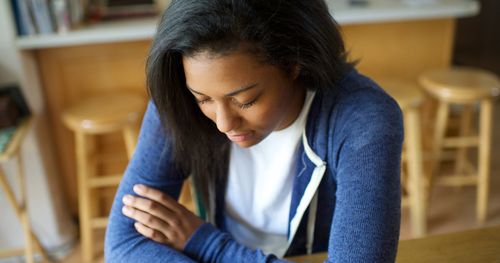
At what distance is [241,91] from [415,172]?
5.04 feet

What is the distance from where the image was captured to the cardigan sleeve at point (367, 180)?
812 mm

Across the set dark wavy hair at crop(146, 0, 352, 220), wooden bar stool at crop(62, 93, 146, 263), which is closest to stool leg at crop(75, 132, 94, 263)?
wooden bar stool at crop(62, 93, 146, 263)

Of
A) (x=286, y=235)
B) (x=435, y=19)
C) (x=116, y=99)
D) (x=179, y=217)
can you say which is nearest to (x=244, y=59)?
(x=179, y=217)

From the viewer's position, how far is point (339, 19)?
6.76ft

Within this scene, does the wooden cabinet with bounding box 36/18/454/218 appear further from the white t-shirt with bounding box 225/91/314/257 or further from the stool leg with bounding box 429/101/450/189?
the white t-shirt with bounding box 225/91/314/257

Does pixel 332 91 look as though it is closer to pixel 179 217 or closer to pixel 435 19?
pixel 179 217

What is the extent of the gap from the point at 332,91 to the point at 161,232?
1.51 ft

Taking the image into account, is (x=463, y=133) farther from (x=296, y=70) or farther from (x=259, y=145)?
(x=296, y=70)

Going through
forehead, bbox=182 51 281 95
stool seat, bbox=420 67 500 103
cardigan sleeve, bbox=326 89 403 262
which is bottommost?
stool seat, bbox=420 67 500 103

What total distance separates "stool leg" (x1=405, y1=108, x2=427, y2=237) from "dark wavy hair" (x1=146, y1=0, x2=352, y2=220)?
1171mm

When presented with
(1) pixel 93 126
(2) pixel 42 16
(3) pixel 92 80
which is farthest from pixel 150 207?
(3) pixel 92 80

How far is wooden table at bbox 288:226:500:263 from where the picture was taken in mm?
839

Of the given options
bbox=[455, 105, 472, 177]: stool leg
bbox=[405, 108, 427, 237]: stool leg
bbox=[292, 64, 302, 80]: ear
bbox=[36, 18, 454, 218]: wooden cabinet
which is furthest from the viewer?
bbox=[455, 105, 472, 177]: stool leg

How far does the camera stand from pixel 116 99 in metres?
2.11
